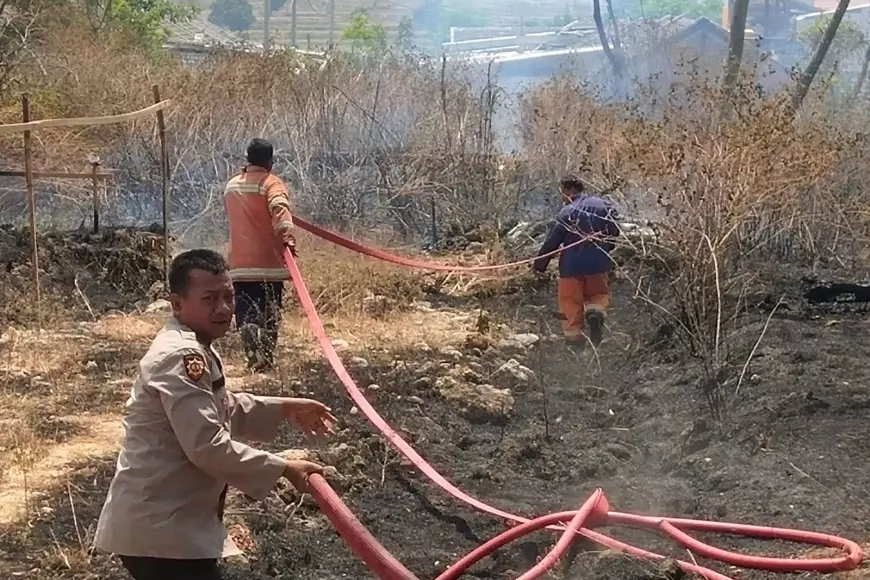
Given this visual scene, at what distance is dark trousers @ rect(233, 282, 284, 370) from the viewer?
22.6 ft

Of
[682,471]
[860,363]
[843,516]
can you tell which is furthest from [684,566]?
[860,363]

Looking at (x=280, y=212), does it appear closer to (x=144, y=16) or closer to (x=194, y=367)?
(x=194, y=367)

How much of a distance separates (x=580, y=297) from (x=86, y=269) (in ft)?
16.5

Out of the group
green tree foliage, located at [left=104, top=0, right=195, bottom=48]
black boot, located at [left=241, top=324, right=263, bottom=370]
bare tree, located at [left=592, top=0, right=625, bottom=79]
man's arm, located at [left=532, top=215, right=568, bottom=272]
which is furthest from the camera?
bare tree, located at [left=592, top=0, right=625, bottom=79]

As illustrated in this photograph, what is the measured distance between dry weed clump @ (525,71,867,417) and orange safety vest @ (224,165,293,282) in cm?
247

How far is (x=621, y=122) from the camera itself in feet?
42.1

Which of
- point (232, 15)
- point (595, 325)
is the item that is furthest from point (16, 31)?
point (232, 15)

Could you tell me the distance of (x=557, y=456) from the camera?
18.7 feet

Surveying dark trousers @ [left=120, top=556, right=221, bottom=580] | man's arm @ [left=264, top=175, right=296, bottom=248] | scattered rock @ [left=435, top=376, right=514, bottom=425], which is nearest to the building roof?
man's arm @ [left=264, top=175, right=296, bottom=248]

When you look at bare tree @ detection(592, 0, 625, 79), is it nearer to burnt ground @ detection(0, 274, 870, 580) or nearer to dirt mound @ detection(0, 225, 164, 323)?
dirt mound @ detection(0, 225, 164, 323)

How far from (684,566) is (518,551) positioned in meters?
0.90

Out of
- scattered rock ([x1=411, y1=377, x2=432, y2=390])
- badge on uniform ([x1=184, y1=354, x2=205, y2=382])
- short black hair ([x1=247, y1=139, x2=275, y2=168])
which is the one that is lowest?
scattered rock ([x1=411, y1=377, x2=432, y2=390])

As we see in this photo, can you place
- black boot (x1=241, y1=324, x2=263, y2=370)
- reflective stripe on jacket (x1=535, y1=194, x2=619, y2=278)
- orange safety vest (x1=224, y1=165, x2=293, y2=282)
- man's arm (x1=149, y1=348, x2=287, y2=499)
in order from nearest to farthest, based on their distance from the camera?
man's arm (x1=149, y1=348, x2=287, y2=499) < orange safety vest (x1=224, y1=165, x2=293, y2=282) < black boot (x1=241, y1=324, x2=263, y2=370) < reflective stripe on jacket (x1=535, y1=194, x2=619, y2=278)

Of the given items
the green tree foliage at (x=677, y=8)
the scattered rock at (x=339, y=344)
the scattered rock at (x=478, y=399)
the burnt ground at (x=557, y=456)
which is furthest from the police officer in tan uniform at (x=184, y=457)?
the green tree foliage at (x=677, y=8)
